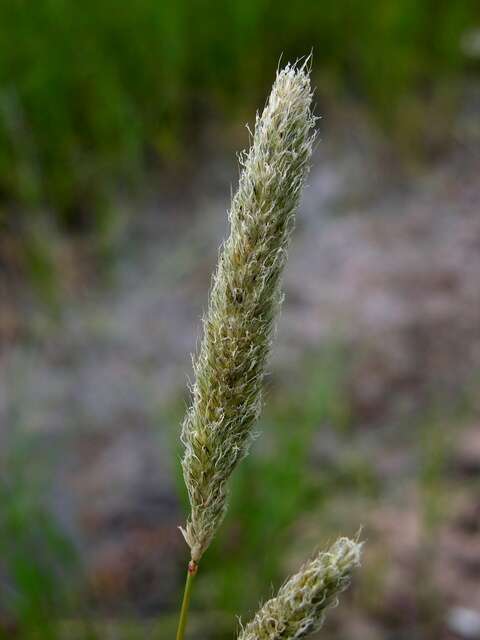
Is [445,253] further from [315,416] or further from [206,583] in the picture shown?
[206,583]

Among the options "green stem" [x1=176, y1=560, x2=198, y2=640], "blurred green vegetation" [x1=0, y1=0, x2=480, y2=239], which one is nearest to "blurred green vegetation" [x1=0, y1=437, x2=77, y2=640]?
"green stem" [x1=176, y1=560, x2=198, y2=640]

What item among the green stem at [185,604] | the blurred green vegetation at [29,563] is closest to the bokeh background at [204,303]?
the blurred green vegetation at [29,563]

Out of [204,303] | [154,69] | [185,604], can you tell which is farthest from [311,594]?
[154,69]

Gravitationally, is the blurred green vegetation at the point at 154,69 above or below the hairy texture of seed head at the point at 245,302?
above

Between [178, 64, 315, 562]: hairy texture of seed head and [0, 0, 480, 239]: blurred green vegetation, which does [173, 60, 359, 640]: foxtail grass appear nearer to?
[178, 64, 315, 562]: hairy texture of seed head

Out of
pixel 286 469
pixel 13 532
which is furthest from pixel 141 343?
pixel 13 532

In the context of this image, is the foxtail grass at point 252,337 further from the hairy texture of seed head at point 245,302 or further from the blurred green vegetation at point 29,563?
the blurred green vegetation at point 29,563
